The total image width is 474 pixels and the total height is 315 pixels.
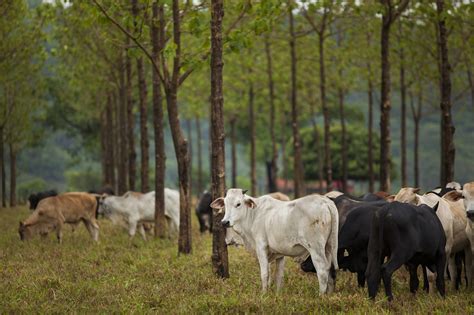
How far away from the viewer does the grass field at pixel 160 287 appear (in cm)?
1091

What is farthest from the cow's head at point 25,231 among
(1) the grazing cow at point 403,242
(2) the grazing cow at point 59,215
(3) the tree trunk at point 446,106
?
(1) the grazing cow at point 403,242

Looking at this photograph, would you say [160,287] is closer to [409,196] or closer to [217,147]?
[217,147]

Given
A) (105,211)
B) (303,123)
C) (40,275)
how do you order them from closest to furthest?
(40,275)
(105,211)
(303,123)

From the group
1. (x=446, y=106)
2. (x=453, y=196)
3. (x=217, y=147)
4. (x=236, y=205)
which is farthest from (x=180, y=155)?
(x=453, y=196)

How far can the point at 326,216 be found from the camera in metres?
12.2

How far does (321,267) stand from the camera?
1206 cm

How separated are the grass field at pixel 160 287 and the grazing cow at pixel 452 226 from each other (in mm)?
878

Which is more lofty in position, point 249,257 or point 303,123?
point 303,123

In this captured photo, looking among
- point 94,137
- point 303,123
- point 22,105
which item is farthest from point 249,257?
point 303,123

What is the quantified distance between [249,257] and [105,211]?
24.5ft

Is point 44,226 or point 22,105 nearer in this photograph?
point 44,226

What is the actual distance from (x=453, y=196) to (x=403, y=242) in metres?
3.09

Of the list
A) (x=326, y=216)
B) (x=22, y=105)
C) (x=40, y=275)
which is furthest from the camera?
(x=22, y=105)

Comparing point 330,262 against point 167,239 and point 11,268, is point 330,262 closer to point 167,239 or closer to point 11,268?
point 11,268
